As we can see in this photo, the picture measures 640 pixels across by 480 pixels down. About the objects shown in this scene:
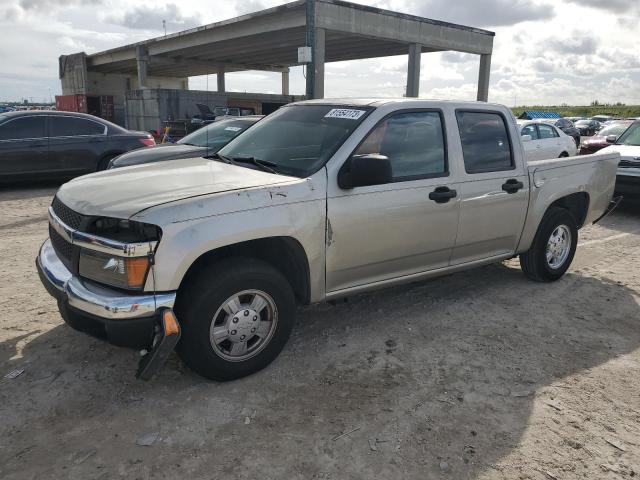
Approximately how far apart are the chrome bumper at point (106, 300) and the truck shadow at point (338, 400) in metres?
0.63

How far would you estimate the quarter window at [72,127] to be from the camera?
10031mm

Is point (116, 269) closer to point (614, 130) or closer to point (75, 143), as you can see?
point (75, 143)

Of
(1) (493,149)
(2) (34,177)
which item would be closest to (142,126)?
(2) (34,177)

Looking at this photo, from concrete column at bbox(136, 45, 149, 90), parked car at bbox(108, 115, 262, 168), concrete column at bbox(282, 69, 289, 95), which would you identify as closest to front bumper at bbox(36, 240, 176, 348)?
parked car at bbox(108, 115, 262, 168)

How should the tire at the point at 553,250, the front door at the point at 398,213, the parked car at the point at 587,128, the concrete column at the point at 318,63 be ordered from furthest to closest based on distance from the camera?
the parked car at the point at 587,128 < the concrete column at the point at 318,63 < the tire at the point at 553,250 < the front door at the point at 398,213

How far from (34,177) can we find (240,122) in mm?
4141

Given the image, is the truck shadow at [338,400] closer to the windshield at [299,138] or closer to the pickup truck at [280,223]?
the pickup truck at [280,223]

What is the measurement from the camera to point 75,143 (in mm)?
10180

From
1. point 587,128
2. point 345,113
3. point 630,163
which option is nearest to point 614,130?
point 630,163

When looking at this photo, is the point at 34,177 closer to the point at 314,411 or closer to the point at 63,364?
the point at 63,364

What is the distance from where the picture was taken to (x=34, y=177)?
990 cm

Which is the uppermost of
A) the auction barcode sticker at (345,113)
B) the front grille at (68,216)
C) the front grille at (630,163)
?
the auction barcode sticker at (345,113)

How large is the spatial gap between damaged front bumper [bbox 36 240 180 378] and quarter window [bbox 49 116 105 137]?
8202 mm

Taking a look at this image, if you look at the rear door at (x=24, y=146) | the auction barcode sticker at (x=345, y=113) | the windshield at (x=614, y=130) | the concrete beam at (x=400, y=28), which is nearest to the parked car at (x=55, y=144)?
the rear door at (x=24, y=146)
